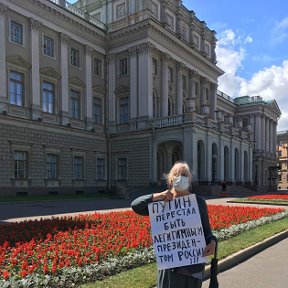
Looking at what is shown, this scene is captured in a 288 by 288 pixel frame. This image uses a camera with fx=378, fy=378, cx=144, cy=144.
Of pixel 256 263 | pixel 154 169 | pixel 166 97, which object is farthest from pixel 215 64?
pixel 256 263

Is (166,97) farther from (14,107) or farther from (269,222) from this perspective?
(269,222)

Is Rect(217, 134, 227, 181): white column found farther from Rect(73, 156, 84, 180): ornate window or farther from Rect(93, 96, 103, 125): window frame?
Rect(73, 156, 84, 180): ornate window

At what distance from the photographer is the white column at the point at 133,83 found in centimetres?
4125

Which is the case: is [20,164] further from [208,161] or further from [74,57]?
[208,161]

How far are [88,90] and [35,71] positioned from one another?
293 inches

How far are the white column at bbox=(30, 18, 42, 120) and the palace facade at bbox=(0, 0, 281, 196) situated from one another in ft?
0.33

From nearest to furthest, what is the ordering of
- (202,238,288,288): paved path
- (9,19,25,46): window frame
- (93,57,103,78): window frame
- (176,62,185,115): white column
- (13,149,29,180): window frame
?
(202,238,288,288): paved path
(13,149,29,180): window frame
(9,19,25,46): window frame
(93,57,103,78): window frame
(176,62,185,115): white column

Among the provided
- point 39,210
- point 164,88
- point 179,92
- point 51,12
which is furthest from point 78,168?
point 39,210

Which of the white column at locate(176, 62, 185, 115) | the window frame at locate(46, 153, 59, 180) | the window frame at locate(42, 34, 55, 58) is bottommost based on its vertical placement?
the window frame at locate(46, 153, 59, 180)

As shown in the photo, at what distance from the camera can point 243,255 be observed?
8.95 meters

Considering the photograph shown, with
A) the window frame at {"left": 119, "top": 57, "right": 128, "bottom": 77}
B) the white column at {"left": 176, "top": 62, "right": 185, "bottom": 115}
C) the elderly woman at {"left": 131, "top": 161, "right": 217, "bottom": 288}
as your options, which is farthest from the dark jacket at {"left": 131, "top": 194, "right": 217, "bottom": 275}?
the white column at {"left": 176, "top": 62, "right": 185, "bottom": 115}

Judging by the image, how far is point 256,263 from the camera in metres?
8.62

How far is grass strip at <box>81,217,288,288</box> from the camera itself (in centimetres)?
601

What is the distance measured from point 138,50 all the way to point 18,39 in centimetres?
1309
